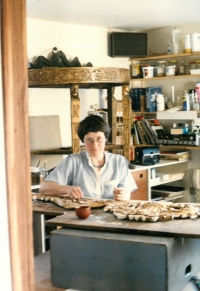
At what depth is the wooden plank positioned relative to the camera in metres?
1.77

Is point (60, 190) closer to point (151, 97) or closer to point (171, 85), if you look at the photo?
point (151, 97)

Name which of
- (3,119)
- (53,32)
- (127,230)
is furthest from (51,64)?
(3,119)

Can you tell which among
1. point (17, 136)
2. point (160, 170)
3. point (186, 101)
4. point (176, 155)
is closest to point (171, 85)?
point (186, 101)

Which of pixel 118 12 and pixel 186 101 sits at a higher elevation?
pixel 118 12

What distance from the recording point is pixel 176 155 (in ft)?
17.1

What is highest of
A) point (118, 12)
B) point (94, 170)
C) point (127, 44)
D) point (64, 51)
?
point (118, 12)

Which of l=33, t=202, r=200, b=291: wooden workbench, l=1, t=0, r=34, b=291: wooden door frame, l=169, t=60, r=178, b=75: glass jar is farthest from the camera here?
l=169, t=60, r=178, b=75: glass jar

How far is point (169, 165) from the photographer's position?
5.61 metres

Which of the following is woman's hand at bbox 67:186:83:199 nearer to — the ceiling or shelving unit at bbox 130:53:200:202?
the ceiling

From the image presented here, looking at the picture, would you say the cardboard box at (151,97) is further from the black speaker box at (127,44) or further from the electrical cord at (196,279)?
the electrical cord at (196,279)

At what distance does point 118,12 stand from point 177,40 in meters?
1.05

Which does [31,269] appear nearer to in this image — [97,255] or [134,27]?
[97,255]

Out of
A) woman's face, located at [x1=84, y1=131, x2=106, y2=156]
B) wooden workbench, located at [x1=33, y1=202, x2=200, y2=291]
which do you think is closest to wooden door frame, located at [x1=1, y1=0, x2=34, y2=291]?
wooden workbench, located at [x1=33, y1=202, x2=200, y2=291]

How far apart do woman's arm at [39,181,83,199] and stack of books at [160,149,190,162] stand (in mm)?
2627
